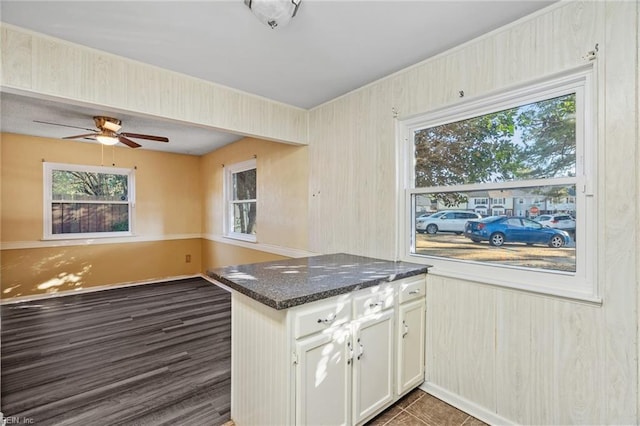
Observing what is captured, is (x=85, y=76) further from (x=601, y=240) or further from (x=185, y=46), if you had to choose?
(x=601, y=240)

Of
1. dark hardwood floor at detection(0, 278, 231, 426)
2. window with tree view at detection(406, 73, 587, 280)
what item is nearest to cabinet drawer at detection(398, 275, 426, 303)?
window with tree view at detection(406, 73, 587, 280)

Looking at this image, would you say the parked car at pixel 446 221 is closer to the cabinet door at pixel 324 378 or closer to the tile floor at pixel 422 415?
the cabinet door at pixel 324 378

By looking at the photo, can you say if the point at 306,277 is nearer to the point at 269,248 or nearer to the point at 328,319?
the point at 328,319

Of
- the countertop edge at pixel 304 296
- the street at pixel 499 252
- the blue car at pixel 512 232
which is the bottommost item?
the countertop edge at pixel 304 296

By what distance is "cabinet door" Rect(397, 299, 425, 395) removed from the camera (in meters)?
1.95

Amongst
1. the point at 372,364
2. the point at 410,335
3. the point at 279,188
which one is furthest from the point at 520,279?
the point at 279,188

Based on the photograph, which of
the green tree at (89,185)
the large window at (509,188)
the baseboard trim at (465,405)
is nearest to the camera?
the large window at (509,188)

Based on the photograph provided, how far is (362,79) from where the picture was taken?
2.45m

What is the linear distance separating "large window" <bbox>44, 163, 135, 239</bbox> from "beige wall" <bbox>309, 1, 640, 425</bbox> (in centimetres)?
438

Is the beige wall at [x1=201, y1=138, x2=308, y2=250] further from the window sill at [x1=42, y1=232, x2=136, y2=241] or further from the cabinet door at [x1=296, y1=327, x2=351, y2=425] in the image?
the window sill at [x1=42, y1=232, x2=136, y2=241]

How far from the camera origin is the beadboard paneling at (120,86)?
1.74 metres

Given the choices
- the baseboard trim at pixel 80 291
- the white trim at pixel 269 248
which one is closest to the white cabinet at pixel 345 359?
the white trim at pixel 269 248

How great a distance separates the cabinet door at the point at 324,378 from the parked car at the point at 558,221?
131 centimetres

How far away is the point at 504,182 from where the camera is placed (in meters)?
1.83
